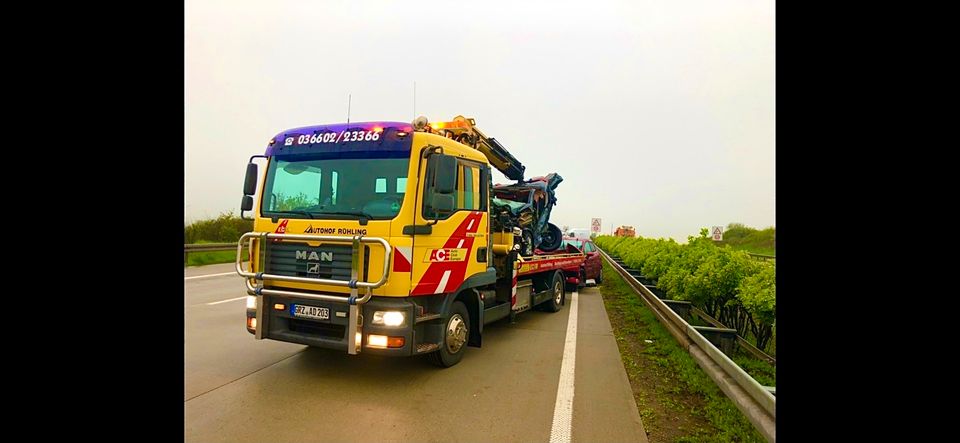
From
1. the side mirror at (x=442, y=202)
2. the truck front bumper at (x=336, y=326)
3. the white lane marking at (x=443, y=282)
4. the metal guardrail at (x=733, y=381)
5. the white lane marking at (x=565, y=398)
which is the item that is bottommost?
the white lane marking at (x=565, y=398)

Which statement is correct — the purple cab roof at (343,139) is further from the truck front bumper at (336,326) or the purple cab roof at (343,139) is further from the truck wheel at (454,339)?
the truck wheel at (454,339)

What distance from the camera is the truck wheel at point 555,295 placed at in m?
9.18

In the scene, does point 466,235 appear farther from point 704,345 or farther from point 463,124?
point 704,345

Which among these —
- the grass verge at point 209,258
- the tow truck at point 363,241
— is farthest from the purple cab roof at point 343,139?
the grass verge at point 209,258

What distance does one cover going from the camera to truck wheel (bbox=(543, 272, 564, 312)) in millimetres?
9184

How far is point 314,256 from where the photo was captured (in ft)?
15.0

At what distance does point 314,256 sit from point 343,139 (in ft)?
4.40

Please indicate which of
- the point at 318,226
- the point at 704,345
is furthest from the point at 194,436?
the point at 704,345

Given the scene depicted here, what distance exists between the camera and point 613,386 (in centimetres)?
472

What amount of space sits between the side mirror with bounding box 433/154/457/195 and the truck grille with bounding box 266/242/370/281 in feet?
3.18

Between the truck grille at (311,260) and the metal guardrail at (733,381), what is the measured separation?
11.6ft

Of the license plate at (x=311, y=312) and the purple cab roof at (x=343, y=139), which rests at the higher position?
the purple cab roof at (x=343, y=139)
